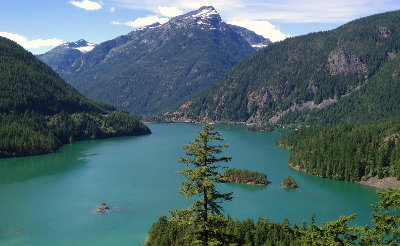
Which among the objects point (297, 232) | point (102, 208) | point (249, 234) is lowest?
point (102, 208)

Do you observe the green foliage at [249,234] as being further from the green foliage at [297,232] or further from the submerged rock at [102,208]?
the submerged rock at [102,208]

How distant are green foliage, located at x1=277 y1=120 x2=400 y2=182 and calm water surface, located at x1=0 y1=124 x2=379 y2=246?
386 cm

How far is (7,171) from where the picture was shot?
363 ft

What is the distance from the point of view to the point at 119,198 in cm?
8081

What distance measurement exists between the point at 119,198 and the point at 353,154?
6552cm

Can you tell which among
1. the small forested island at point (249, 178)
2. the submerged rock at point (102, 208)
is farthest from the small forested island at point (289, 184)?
the submerged rock at point (102, 208)

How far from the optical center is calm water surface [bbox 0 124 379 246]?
2442 inches

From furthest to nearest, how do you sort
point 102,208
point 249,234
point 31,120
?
1. point 31,120
2. point 102,208
3. point 249,234

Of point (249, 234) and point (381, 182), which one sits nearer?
point (249, 234)

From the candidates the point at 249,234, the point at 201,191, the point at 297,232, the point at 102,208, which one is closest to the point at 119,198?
the point at 102,208

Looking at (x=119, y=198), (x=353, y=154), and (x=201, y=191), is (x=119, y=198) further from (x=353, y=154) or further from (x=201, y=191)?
(x=353, y=154)

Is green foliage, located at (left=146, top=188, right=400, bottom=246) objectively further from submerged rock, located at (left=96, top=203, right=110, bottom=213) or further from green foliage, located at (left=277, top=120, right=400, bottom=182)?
green foliage, located at (left=277, top=120, right=400, bottom=182)

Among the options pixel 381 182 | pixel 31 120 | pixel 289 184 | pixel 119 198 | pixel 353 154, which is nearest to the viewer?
pixel 119 198

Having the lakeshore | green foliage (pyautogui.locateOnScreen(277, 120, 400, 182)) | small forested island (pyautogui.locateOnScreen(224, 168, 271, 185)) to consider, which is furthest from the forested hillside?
the lakeshore
